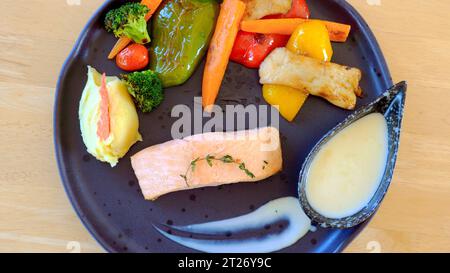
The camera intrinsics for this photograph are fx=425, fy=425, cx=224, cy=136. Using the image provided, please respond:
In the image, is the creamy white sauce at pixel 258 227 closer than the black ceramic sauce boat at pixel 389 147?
No

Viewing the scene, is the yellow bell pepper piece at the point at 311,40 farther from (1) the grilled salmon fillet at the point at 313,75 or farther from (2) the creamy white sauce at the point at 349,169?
(2) the creamy white sauce at the point at 349,169

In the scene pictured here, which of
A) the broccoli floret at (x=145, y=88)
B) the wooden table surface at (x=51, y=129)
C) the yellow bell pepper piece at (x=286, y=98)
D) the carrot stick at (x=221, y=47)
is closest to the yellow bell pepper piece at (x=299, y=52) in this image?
the yellow bell pepper piece at (x=286, y=98)

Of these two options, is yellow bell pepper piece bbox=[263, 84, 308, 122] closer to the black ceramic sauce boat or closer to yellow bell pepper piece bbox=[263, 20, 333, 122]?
yellow bell pepper piece bbox=[263, 20, 333, 122]

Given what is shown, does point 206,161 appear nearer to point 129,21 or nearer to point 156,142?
point 156,142

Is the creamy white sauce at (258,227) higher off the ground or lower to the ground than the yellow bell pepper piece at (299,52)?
lower

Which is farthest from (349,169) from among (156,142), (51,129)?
(51,129)

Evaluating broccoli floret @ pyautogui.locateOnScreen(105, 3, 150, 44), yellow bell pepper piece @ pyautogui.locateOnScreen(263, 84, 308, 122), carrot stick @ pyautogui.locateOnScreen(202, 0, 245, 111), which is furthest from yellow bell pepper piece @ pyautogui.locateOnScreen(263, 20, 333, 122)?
broccoli floret @ pyautogui.locateOnScreen(105, 3, 150, 44)
